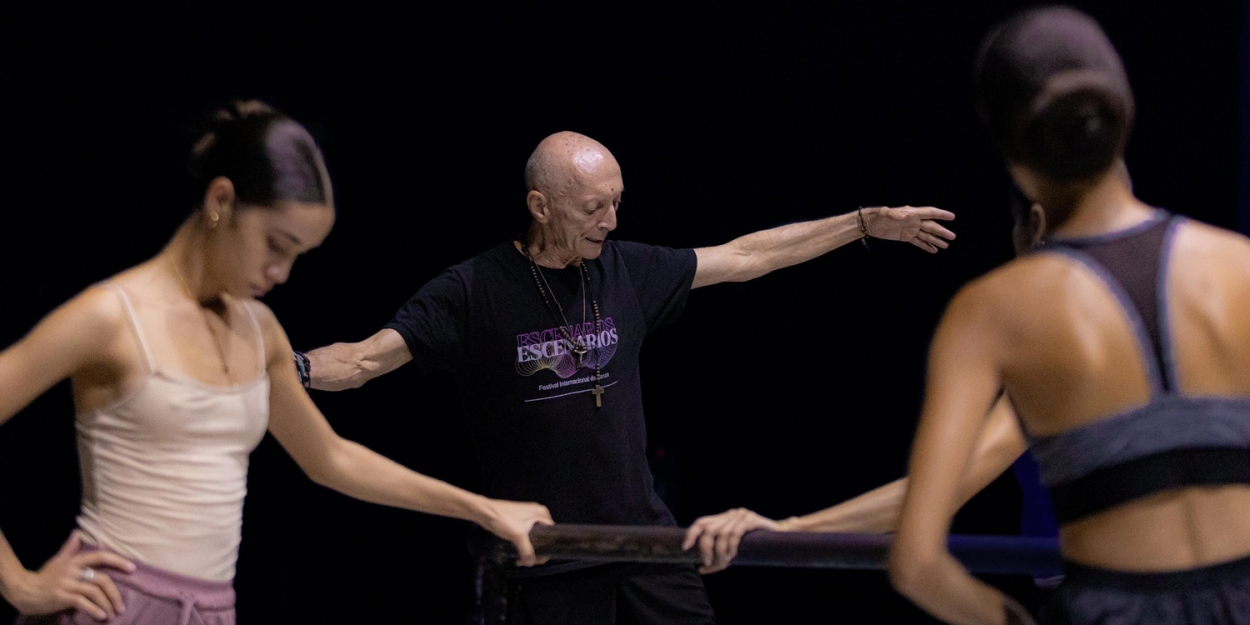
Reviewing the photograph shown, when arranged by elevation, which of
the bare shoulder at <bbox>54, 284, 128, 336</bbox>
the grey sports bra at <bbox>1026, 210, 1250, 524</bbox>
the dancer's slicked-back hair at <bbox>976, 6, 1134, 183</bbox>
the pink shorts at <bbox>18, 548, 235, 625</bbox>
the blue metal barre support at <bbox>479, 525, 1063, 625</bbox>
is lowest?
the blue metal barre support at <bbox>479, 525, 1063, 625</bbox>

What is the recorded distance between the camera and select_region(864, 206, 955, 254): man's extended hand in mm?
3002

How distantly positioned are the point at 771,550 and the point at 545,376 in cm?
103

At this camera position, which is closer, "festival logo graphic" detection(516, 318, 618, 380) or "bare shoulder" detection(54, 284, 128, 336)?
"bare shoulder" detection(54, 284, 128, 336)

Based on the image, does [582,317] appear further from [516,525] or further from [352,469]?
[352,469]

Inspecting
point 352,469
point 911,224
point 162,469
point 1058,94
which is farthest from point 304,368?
point 1058,94

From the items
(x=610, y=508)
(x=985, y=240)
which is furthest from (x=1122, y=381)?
(x=985, y=240)

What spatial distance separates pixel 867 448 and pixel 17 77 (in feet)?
9.86

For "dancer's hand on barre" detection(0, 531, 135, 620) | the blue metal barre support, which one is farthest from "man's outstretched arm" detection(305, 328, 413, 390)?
"dancer's hand on barre" detection(0, 531, 135, 620)

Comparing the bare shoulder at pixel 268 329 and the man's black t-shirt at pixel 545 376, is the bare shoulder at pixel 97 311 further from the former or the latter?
the man's black t-shirt at pixel 545 376

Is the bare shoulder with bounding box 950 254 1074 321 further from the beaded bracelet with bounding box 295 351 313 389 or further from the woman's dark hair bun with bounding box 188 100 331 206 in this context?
the beaded bracelet with bounding box 295 351 313 389

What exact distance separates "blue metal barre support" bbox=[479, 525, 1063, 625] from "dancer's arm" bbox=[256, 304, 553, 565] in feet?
0.16

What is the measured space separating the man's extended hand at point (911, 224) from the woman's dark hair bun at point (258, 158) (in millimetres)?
1640

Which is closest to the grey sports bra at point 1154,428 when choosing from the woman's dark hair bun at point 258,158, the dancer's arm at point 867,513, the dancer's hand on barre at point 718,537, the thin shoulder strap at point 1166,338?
the thin shoulder strap at point 1166,338

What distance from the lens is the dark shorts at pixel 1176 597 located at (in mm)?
1258
